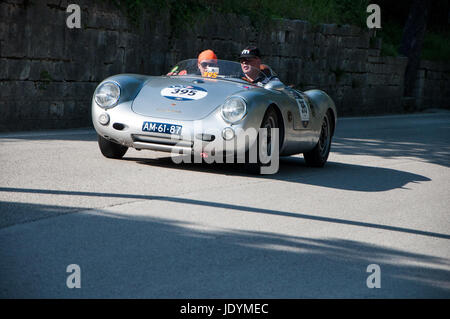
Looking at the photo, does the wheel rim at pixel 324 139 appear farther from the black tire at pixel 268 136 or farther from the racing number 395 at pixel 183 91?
the racing number 395 at pixel 183 91

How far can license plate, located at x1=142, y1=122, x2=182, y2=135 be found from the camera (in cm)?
741

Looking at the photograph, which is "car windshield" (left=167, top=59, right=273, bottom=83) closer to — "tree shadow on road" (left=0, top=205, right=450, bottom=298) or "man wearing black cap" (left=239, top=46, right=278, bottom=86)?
"man wearing black cap" (left=239, top=46, right=278, bottom=86)

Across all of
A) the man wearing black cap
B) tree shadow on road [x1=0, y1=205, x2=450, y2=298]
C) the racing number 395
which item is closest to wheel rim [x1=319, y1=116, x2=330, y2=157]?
the man wearing black cap

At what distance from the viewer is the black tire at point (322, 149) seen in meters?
9.46

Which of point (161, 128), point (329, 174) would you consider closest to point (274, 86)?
point (329, 174)

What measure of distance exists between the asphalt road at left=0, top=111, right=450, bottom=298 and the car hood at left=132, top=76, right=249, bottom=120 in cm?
60

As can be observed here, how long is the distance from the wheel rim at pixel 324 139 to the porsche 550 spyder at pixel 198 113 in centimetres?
95

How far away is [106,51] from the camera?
13.6 metres

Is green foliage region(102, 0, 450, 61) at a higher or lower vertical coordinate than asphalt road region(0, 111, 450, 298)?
higher

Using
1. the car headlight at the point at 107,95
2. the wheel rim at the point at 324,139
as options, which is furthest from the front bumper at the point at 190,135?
the wheel rim at the point at 324,139

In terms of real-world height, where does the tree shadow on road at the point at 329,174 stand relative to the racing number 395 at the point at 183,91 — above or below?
below

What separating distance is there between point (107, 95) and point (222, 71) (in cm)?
152

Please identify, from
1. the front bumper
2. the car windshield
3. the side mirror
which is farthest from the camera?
the car windshield

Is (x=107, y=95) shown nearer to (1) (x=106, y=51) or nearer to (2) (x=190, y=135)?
(2) (x=190, y=135)
